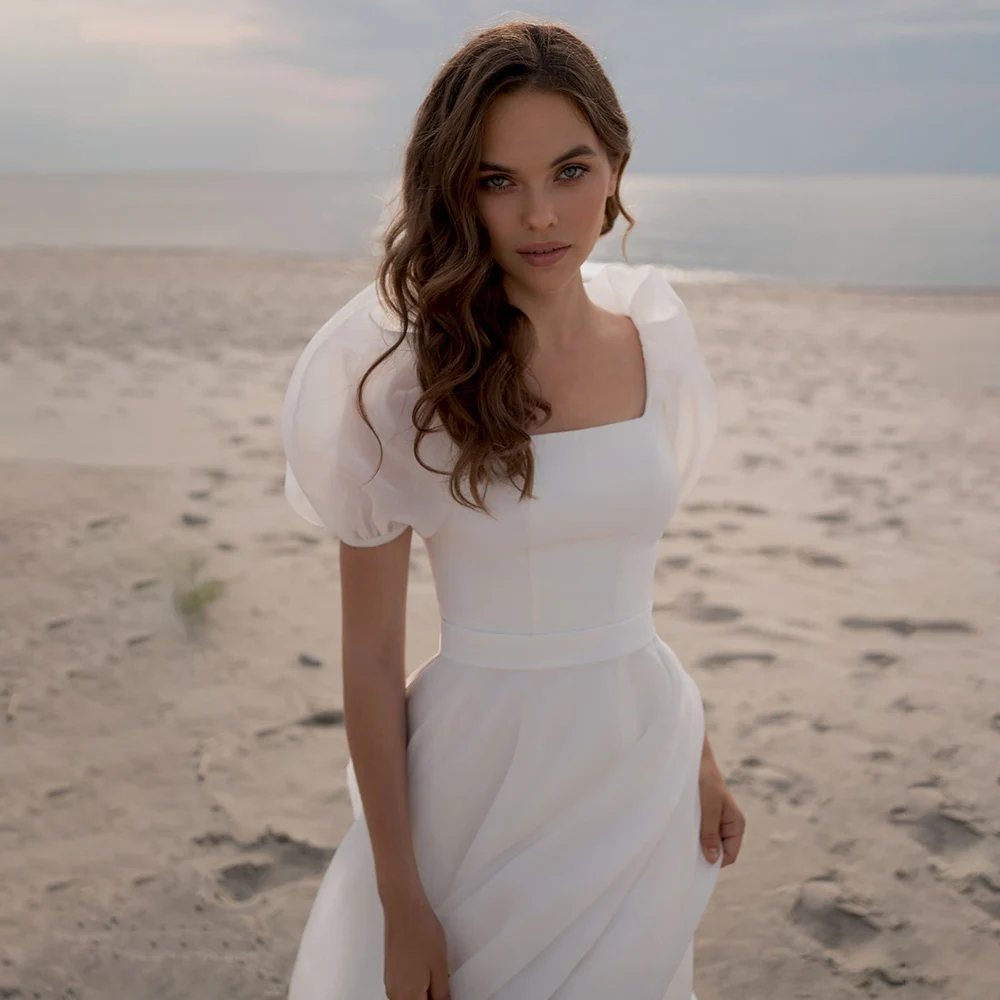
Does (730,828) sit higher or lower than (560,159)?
lower

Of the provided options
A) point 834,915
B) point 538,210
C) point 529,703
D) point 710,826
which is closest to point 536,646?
point 529,703

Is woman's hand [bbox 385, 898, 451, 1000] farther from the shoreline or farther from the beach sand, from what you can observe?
the shoreline

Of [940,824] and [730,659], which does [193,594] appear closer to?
[730,659]

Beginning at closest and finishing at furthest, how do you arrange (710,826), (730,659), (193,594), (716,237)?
(710,826) < (730,659) < (193,594) < (716,237)

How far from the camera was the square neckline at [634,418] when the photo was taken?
1.77 metres

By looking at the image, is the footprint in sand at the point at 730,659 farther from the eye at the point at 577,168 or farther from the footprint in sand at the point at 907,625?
the eye at the point at 577,168

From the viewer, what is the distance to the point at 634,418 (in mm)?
1887

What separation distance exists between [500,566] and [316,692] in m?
2.58

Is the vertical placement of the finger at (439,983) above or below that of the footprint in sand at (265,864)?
above

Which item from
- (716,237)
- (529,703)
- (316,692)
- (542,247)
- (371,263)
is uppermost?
(542,247)

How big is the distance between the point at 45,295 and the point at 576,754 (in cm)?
1421

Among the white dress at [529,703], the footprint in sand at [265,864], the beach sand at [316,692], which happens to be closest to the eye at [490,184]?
the white dress at [529,703]

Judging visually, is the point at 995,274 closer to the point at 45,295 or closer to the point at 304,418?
the point at 45,295

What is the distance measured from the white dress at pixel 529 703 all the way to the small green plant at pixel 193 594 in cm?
299
